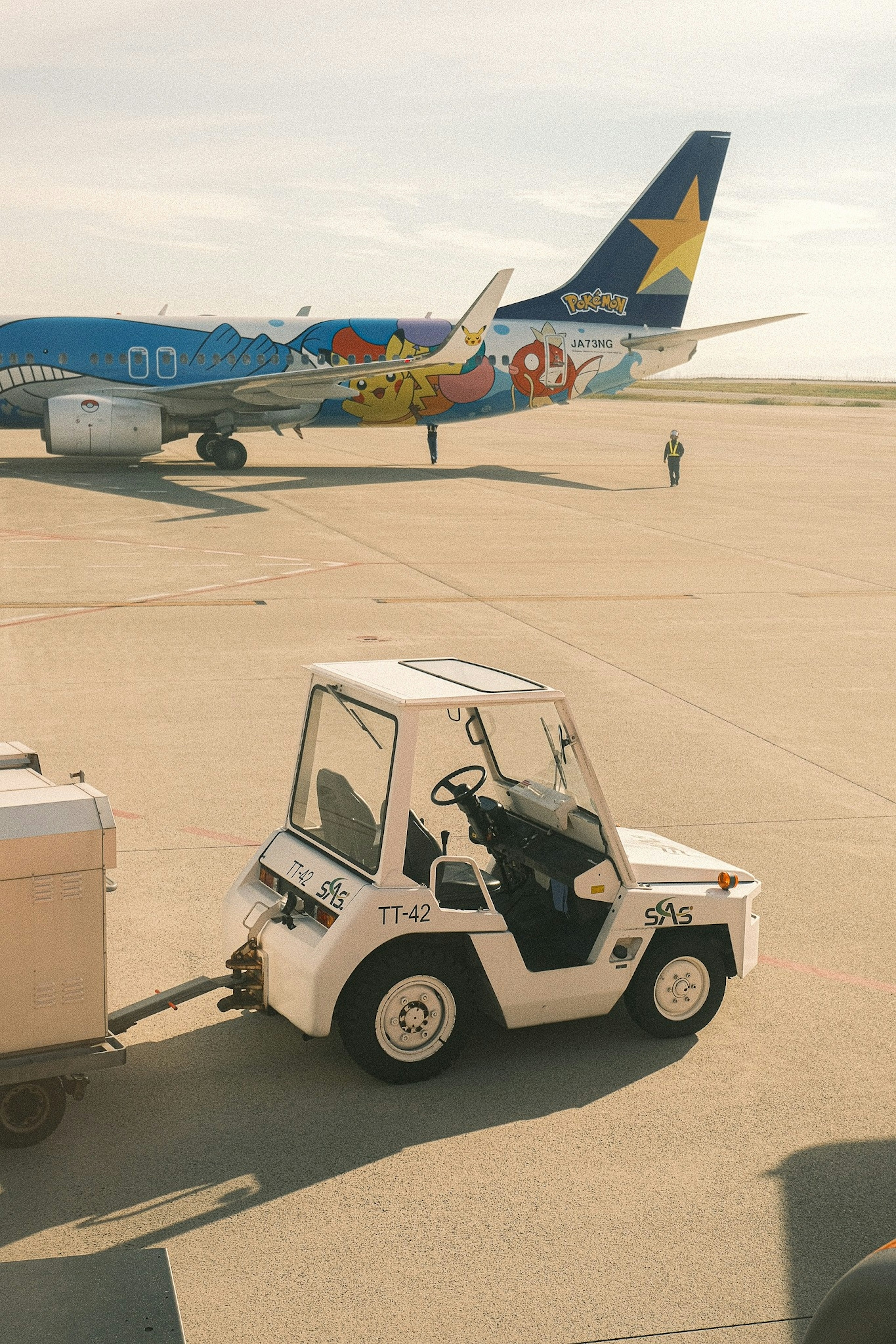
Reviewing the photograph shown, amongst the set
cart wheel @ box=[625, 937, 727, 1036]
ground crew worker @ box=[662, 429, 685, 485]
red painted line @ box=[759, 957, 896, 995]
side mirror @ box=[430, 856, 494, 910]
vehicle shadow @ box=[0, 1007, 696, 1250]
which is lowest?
red painted line @ box=[759, 957, 896, 995]

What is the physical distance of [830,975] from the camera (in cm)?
842

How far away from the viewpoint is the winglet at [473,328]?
1350 inches

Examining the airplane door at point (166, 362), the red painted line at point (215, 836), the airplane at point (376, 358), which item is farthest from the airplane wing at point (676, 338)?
the red painted line at point (215, 836)

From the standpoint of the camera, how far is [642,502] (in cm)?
3578

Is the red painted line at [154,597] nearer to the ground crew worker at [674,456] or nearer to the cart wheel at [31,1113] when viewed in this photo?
the cart wheel at [31,1113]

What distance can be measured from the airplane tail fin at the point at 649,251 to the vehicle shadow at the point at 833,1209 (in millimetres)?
37902

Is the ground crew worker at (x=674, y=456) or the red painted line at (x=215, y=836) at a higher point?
the ground crew worker at (x=674, y=456)

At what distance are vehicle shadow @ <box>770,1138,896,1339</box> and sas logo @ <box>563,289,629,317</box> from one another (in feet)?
127

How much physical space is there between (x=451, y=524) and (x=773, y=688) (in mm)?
15707

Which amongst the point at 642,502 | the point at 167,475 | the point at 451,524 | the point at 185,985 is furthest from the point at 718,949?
the point at 167,475

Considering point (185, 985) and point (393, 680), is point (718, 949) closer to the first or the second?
point (393, 680)

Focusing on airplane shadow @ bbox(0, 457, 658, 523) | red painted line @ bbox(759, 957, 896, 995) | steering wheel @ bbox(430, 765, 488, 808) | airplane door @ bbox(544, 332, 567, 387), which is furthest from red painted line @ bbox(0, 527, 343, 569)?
airplane door @ bbox(544, 332, 567, 387)

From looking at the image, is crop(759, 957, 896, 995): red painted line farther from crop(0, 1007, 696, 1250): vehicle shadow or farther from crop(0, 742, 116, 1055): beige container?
crop(0, 742, 116, 1055): beige container

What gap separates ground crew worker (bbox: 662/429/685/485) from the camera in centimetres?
3909
